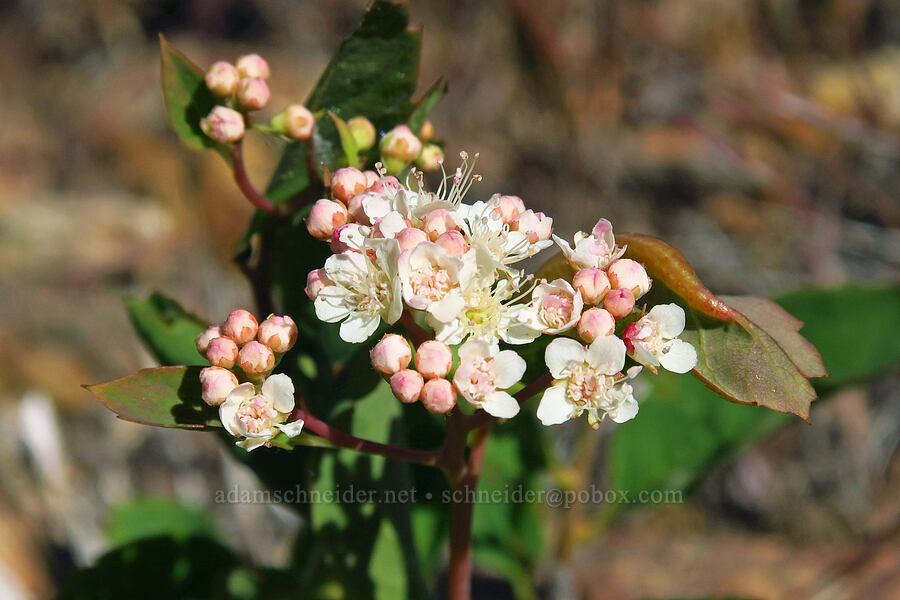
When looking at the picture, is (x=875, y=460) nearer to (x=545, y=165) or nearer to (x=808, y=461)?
(x=808, y=461)

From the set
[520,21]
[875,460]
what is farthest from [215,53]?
[875,460]

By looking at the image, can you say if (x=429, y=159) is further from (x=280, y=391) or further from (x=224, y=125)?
(x=280, y=391)

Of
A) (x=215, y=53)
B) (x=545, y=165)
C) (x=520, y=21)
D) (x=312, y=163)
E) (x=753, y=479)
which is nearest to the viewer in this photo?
(x=312, y=163)

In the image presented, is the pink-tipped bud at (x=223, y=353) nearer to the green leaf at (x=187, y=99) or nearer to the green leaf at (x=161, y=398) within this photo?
the green leaf at (x=161, y=398)

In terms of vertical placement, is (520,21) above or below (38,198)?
above

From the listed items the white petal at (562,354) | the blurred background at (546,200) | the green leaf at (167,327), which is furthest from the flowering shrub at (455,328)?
the blurred background at (546,200)

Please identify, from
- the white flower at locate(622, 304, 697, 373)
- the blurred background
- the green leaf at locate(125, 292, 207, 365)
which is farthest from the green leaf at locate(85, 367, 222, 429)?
the blurred background

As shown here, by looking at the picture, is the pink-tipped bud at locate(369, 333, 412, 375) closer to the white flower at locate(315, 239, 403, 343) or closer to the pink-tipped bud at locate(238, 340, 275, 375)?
the white flower at locate(315, 239, 403, 343)
